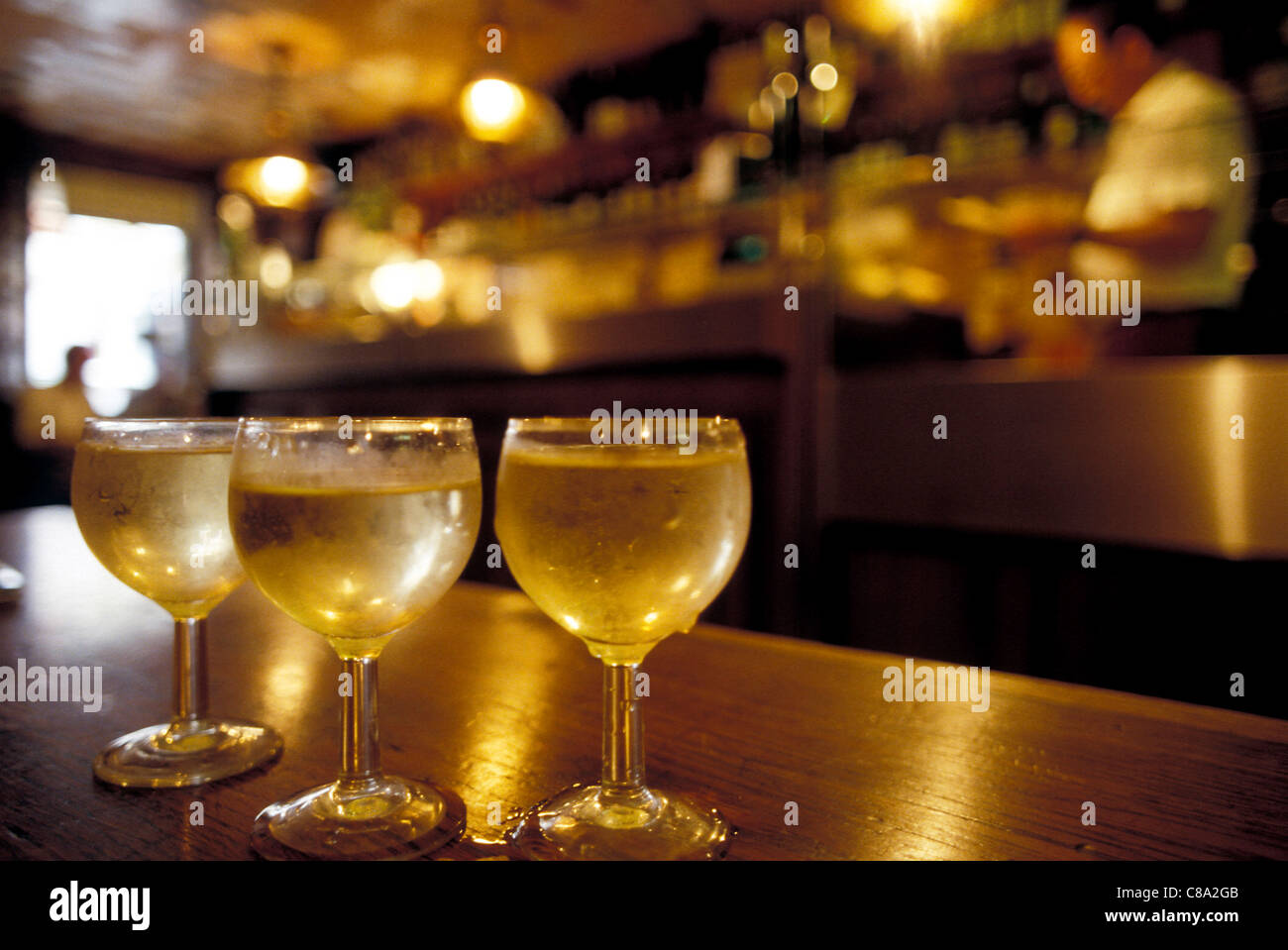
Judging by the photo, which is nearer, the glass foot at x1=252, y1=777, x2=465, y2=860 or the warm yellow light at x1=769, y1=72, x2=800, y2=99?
the glass foot at x1=252, y1=777, x2=465, y2=860

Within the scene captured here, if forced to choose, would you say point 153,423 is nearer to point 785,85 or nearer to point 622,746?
point 622,746

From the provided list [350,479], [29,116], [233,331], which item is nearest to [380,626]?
[350,479]

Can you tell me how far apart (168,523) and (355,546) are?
0.19m

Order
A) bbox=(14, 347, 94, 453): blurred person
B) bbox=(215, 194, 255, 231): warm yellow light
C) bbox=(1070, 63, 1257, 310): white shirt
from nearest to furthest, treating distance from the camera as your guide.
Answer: bbox=(1070, 63, 1257, 310): white shirt, bbox=(14, 347, 94, 453): blurred person, bbox=(215, 194, 255, 231): warm yellow light

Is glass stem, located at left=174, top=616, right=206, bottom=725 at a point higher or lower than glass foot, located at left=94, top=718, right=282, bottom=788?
higher

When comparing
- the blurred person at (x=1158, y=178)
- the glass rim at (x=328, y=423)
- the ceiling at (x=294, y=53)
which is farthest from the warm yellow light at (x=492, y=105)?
the glass rim at (x=328, y=423)

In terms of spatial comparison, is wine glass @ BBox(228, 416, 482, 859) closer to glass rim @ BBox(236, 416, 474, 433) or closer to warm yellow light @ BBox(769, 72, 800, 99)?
glass rim @ BBox(236, 416, 474, 433)

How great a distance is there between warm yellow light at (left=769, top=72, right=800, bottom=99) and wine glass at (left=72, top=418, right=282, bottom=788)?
2.83 m

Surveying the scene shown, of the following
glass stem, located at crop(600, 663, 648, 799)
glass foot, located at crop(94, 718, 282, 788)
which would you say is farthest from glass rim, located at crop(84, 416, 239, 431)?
glass stem, located at crop(600, 663, 648, 799)

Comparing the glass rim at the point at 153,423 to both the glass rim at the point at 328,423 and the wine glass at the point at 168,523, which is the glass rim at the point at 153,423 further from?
the glass rim at the point at 328,423

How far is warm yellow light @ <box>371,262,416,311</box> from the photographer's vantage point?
15.7ft

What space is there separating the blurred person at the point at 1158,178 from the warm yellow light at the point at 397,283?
328 cm

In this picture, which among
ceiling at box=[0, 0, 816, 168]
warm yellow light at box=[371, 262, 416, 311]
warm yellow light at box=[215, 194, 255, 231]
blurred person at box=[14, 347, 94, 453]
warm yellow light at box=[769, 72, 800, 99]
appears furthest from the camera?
warm yellow light at box=[215, 194, 255, 231]

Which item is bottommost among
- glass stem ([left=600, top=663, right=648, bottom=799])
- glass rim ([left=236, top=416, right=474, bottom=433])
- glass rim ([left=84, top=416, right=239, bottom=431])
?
glass stem ([left=600, top=663, right=648, bottom=799])
